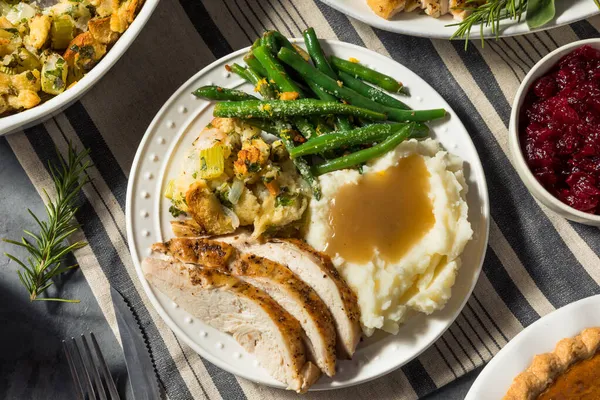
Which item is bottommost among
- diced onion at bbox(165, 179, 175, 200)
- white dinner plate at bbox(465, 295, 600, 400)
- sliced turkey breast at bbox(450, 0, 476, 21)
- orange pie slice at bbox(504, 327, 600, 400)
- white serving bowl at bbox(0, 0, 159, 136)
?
orange pie slice at bbox(504, 327, 600, 400)

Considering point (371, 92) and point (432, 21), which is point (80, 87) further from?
point (432, 21)

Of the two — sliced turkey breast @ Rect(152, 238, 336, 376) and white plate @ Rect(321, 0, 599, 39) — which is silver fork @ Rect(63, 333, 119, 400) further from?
white plate @ Rect(321, 0, 599, 39)

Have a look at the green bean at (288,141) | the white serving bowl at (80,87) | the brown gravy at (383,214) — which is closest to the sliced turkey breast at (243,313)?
the brown gravy at (383,214)

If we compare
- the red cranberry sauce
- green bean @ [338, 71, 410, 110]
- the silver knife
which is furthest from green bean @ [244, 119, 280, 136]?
the red cranberry sauce

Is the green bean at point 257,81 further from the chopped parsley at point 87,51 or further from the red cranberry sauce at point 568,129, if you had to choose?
the red cranberry sauce at point 568,129

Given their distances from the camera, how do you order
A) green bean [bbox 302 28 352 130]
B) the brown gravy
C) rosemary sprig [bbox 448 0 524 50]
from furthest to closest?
green bean [bbox 302 28 352 130]
rosemary sprig [bbox 448 0 524 50]
the brown gravy

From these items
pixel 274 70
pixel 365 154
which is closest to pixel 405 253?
pixel 365 154
